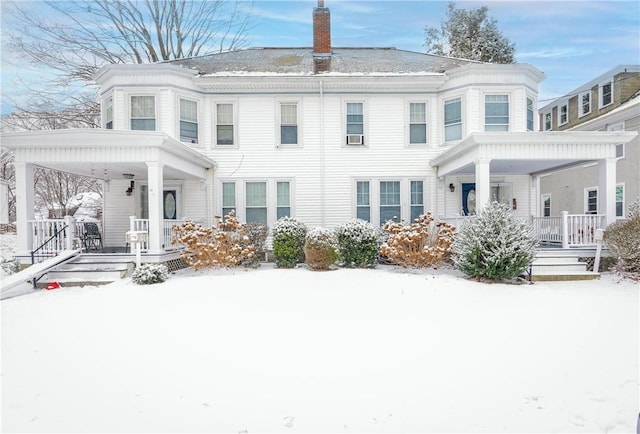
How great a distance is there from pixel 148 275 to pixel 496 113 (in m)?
11.9

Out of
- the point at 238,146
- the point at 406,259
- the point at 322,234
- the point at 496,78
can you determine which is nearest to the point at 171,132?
the point at 238,146

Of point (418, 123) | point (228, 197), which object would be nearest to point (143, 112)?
point (228, 197)

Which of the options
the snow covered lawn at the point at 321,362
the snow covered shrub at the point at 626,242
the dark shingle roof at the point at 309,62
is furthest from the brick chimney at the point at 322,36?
the snow covered shrub at the point at 626,242

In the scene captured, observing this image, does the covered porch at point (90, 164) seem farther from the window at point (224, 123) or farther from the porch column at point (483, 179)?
the porch column at point (483, 179)

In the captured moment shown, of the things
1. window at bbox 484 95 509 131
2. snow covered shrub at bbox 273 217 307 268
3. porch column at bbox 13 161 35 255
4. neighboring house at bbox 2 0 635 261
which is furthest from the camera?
window at bbox 484 95 509 131

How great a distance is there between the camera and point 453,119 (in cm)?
1359

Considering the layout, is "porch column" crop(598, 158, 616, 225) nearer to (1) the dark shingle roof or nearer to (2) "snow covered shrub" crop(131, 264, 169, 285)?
(1) the dark shingle roof

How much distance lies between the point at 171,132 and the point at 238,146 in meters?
2.21

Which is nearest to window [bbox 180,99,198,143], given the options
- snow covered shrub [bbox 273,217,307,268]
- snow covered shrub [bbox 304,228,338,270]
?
snow covered shrub [bbox 273,217,307,268]

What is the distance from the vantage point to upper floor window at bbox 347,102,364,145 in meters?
13.8

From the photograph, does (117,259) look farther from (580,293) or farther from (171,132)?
(580,293)

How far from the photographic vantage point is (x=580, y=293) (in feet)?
27.5

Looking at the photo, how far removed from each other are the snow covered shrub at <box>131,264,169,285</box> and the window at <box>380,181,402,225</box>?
24.9 feet

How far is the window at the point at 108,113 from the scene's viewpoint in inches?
526
